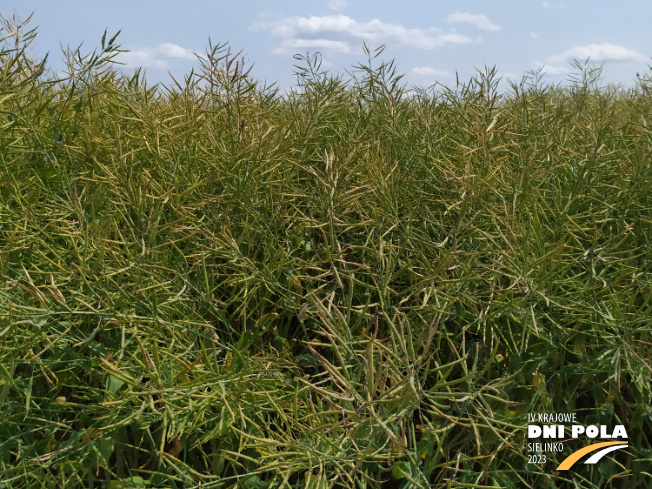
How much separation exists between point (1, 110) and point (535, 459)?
161 centimetres

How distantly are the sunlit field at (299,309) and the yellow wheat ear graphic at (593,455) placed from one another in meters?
0.04

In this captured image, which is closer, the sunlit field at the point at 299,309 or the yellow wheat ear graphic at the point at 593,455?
the sunlit field at the point at 299,309

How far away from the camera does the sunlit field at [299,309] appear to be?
1.18m

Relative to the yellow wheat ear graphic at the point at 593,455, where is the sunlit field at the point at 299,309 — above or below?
above

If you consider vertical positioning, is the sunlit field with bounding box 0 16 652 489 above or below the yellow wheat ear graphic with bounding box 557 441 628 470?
above

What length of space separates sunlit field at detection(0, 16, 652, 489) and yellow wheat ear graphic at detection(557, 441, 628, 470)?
4 cm

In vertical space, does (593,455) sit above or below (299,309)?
below

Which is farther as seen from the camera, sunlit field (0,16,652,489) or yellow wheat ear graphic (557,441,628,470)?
yellow wheat ear graphic (557,441,628,470)

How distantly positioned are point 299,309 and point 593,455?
79 cm

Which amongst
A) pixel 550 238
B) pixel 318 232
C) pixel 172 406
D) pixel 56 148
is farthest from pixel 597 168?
pixel 56 148

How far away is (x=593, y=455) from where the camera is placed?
140 centimetres

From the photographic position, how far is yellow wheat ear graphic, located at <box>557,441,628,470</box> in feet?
4.50

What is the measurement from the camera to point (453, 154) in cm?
183

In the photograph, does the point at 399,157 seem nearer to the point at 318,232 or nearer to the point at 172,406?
the point at 318,232
